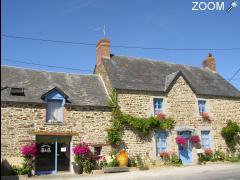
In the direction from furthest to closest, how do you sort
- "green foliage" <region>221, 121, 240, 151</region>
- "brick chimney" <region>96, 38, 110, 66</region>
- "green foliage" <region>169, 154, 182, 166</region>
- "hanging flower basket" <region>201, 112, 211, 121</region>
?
"brick chimney" <region>96, 38, 110, 66</region> → "green foliage" <region>221, 121, 240, 151</region> → "hanging flower basket" <region>201, 112, 211, 121</region> → "green foliage" <region>169, 154, 182, 166</region>

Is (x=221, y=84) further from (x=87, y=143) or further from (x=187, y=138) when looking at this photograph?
(x=87, y=143)

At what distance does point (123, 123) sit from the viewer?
19.8 m

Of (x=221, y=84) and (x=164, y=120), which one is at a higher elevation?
(x=221, y=84)

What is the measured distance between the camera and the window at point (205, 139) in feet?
73.7

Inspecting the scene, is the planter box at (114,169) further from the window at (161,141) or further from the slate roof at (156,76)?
the slate roof at (156,76)

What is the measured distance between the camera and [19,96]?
1783 centimetres

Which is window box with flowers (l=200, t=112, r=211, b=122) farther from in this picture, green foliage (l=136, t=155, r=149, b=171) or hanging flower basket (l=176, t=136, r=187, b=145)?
green foliage (l=136, t=155, r=149, b=171)

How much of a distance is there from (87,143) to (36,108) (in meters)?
3.48

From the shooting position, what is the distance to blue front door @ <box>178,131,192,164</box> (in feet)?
70.4

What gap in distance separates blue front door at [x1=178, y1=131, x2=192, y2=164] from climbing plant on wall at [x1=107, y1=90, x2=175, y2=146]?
184 centimetres

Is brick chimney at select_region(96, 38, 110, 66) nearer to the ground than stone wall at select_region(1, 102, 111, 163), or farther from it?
farther from it

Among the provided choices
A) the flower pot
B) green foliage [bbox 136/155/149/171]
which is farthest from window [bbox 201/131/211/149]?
the flower pot

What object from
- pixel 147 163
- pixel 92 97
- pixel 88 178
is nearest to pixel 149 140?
pixel 147 163

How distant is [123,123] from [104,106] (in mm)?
1545
